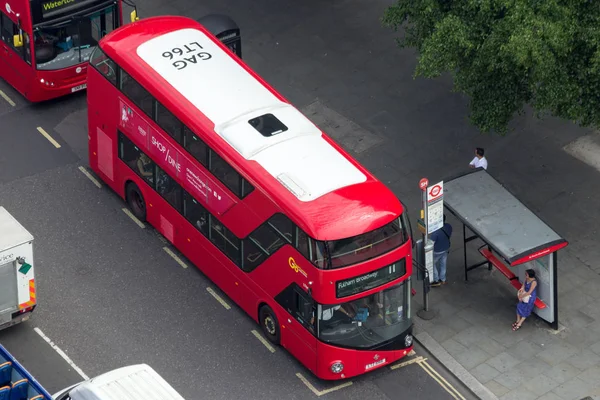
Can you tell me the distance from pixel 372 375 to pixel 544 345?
3526 mm

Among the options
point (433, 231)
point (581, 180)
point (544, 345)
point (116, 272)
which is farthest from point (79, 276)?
point (581, 180)

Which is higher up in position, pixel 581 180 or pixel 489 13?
pixel 489 13

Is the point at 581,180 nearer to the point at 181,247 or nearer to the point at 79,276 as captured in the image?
the point at 181,247

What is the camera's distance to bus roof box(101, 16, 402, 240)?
25.8 m

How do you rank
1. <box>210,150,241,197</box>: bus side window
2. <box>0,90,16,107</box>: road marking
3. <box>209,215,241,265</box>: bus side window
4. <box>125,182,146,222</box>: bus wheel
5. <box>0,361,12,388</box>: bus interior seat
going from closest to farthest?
<box>0,361,12,388</box>: bus interior seat, <box>210,150,241,197</box>: bus side window, <box>209,215,241,265</box>: bus side window, <box>125,182,146,222</box>: bus wheel, <box>0,90,16,107</box>: road marking

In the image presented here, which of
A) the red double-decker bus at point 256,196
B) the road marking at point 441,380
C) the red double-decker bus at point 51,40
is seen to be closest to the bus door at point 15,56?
the red double-decker bus at point 51,40

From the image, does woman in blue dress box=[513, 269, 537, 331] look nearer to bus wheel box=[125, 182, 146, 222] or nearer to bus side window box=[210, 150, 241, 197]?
bus side window box=[210, 150, 241, 197]

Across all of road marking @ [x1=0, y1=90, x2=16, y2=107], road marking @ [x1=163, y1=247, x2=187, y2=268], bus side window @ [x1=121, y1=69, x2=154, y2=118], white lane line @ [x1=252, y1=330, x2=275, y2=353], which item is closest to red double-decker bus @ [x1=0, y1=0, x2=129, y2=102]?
road marking @ [x1=0, y1=90, x2=16, y2=107]

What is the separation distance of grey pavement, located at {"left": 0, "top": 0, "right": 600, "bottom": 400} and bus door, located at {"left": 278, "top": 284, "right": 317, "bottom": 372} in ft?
1.82

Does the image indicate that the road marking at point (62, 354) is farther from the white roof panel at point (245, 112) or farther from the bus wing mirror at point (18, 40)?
the bus wing mirror at point (18, 40)

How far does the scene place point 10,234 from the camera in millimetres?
26766

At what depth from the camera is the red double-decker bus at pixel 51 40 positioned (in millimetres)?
32562

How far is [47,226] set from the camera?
100ft

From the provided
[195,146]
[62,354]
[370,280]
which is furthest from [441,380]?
[62,354]
